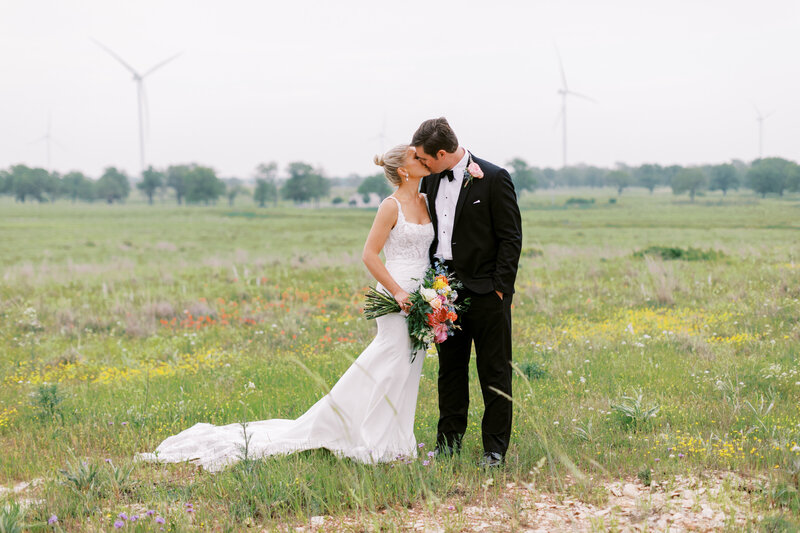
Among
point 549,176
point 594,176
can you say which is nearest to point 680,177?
point 549,176

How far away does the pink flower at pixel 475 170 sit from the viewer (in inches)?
211

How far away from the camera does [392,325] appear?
5781 millimetres

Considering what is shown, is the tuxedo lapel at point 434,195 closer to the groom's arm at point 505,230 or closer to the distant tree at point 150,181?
the groom's arm at point 505,230

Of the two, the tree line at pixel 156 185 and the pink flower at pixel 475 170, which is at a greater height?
the tree line at pixel 156 185

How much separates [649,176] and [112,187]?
140461 mm

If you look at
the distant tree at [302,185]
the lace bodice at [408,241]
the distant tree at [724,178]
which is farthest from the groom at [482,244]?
the distant tree at [302,185]

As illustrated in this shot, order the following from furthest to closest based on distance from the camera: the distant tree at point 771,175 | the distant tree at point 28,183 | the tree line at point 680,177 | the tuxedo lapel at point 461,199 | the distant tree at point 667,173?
the distant tree at point 667,173 → the distant tree at point 28,183 → the tree line at point 680,177 → the distant tree at point 771,175 → the tuxedo lapel at point 461,199

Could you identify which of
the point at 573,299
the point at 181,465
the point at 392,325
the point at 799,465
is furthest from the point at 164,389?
the point at 573,299

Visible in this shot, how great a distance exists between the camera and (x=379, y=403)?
580 cm

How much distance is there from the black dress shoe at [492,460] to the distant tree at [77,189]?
171 m

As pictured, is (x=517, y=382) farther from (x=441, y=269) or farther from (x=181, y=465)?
(x=181, y=465)

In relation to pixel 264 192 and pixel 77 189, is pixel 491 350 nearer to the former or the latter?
pixel 264 192

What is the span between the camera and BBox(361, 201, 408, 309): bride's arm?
554 centimetres

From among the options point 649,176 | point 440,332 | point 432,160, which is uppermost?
point 649,176
